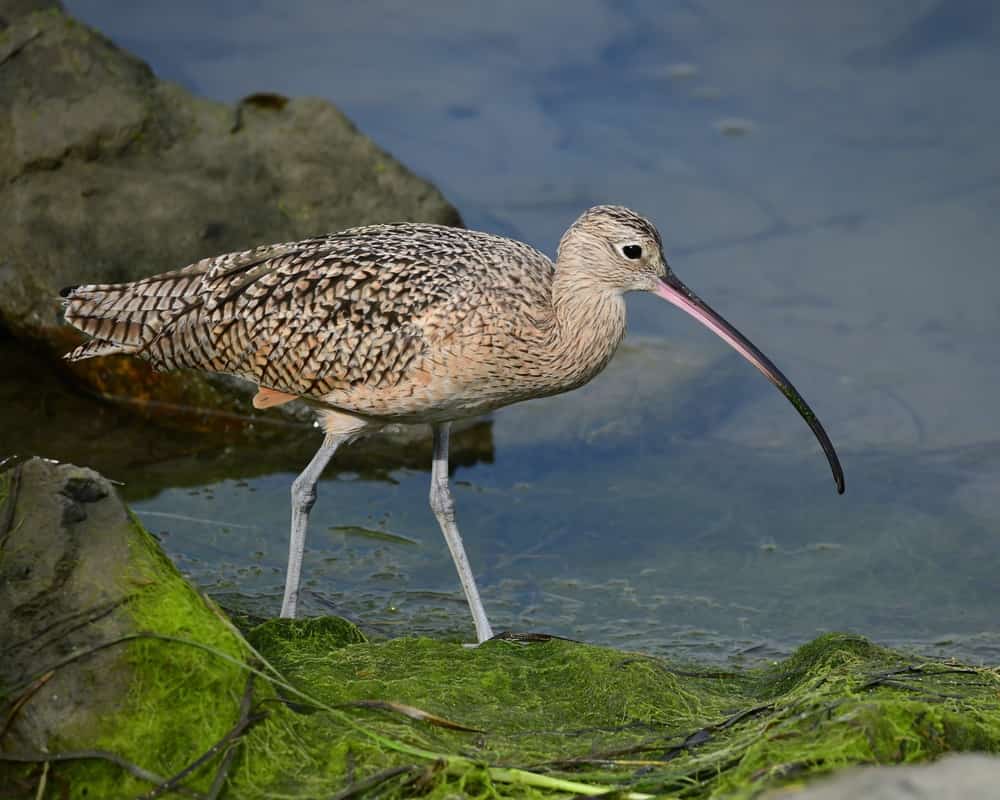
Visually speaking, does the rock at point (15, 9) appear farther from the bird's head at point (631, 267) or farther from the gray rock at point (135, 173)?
the bird's head at point (631, 267)

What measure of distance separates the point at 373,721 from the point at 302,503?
2.62 m

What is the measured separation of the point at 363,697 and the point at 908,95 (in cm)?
925

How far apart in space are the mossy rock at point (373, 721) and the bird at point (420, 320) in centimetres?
164

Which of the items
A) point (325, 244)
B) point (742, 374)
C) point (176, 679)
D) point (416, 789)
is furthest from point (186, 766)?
point (742, 374)

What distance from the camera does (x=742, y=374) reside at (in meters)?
10.2

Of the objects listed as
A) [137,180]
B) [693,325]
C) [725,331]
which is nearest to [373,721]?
[725,331]

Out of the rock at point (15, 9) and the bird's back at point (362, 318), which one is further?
the rock at point (15, 9)

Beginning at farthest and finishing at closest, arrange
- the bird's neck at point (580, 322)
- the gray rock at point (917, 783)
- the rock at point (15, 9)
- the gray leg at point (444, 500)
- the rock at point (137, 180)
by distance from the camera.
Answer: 1. the rock at point (15, 9)
2. the rock at point (137, 180)
3. the gray leg at point (444, 500)
4. the bird's neck at point (580, 322)
5. the gray rock at point (917, 783)

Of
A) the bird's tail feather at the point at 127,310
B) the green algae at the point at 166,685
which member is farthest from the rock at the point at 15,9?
the green algae at the point at 166,685

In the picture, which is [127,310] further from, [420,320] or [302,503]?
[420,320]

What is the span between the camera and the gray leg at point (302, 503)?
7172mm

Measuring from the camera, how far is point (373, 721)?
16.1 feet

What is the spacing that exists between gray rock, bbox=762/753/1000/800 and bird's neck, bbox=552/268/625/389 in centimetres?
318

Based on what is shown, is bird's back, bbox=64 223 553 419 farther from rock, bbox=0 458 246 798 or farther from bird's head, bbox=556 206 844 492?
rock, bbox=0 458 246 798
